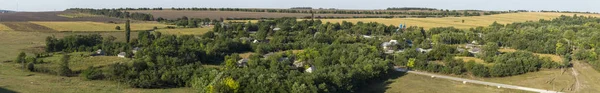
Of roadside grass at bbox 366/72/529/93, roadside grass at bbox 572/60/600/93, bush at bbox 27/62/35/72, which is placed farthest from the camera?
bush at bbox 27/62/35/72

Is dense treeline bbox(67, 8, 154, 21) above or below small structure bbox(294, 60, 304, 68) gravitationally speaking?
above

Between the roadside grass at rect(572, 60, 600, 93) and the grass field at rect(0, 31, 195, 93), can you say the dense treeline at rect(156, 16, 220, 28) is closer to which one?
the grass field at rect(0, 31, 195, 93)

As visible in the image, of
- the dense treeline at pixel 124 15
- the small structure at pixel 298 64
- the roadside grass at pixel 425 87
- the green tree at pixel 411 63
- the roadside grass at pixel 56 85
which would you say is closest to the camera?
the roadside grass at pixel 56 85

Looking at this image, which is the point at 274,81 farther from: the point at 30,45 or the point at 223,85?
the point at 30,45

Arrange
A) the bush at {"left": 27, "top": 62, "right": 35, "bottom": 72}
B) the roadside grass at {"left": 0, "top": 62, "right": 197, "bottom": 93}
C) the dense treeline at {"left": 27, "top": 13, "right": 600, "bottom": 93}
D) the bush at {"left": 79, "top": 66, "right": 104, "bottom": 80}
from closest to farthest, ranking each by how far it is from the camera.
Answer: the dense treeline at {"left": 27, "top": 13, "right": 600, "bottom": 93}, the roadside grass at {"left": 0, "top": 62, "right": 197, "bottom": 93}, the bush at {"left": 79, "top": 66, "right": 104, "bottom": 80}, the bush at {"left": 27, "top": 62, "right": 35, "bottom": 72}

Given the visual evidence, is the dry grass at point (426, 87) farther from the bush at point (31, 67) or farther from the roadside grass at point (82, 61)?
the bush at point (31, 67)

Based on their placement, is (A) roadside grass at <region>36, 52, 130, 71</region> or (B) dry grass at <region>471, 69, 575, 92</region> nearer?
(B) dry grass at <region>471, 69, 575, 92</region>

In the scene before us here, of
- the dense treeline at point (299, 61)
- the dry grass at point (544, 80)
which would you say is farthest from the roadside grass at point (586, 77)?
the dense treeline at point (299, 61)

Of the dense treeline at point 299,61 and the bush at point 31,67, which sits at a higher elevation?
the dense treeline at point 299,61

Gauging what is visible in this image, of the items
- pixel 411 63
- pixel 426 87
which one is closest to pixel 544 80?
pixel 411 63

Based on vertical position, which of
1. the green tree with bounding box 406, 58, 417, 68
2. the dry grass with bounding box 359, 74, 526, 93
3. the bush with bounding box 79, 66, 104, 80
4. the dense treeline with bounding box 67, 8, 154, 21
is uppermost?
the dense treeline with bounding box 67, 8, 154, 21

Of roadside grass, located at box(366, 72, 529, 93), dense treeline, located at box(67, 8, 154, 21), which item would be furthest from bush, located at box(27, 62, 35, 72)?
dense treeline, located at box(67, 8, 154, 21)

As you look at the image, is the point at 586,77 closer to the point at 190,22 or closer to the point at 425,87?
the point at 425,87
